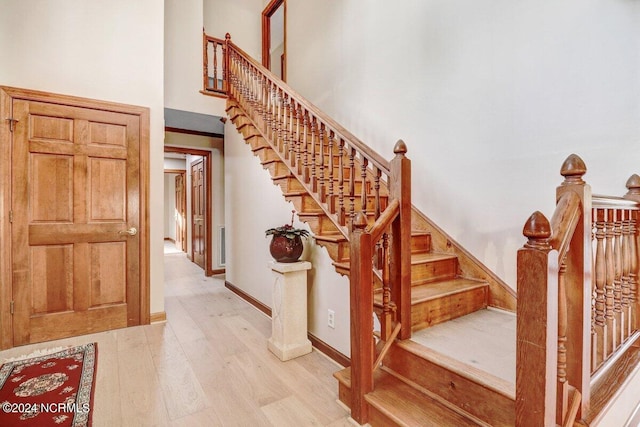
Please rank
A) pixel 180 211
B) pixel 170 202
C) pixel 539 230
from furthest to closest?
pixel 170 202 < pixel 180 211 < pixel 539 230

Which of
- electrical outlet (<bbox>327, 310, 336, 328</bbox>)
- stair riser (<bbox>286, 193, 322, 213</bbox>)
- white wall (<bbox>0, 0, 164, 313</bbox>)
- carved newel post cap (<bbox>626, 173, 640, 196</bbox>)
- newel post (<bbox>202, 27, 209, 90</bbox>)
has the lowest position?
electrical outlet (<bbox>327, 310, 336, 328</bbox>)

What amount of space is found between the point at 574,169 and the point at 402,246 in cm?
83

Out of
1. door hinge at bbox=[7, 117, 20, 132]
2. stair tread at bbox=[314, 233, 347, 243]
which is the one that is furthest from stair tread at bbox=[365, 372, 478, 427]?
door hinge at bbox=[7, 117, 20, 132]

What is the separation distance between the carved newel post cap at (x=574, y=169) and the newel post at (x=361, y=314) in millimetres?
835

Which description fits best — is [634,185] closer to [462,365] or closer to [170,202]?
[462,365]

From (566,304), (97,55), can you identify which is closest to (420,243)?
(566,304)

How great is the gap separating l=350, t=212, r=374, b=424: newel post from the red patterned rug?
4.71 ft

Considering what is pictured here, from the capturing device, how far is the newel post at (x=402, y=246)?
5.67 feet

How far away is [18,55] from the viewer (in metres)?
2.55

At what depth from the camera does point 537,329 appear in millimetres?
1004

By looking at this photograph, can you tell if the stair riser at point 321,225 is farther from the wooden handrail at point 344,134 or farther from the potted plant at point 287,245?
the wooden handrail at point 344,134

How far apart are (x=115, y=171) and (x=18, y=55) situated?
3.67 ft

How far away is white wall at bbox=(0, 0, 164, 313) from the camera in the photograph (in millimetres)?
2562

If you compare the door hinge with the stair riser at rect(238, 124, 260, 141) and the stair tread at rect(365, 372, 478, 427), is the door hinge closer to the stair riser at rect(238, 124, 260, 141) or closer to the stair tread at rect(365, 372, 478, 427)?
the stair riser at rect(238, 124, 260, 141)
